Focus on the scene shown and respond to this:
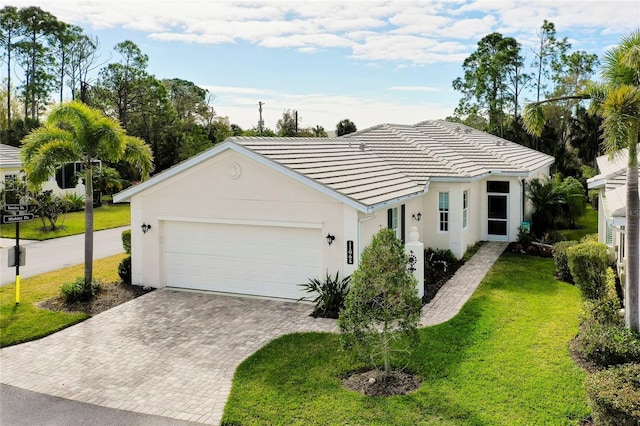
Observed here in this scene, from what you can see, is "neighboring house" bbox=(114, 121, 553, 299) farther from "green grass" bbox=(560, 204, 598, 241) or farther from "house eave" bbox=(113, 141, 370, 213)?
"green grass" bbox=(560, 204, 598, 241)

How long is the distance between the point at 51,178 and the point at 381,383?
102 ft

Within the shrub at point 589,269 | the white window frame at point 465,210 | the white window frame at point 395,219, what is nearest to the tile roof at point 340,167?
the white window frame at point 395,219

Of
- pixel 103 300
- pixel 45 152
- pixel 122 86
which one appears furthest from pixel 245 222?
pixel 122 86

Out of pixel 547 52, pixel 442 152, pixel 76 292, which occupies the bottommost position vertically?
pixel 76 292

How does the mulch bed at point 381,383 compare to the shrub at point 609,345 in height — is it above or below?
below

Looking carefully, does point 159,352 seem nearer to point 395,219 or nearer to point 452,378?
point 452,378

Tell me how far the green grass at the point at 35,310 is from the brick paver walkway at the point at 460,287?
840cm

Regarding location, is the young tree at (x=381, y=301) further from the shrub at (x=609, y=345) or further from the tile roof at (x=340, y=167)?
the tile roof at (x=340, y=167)

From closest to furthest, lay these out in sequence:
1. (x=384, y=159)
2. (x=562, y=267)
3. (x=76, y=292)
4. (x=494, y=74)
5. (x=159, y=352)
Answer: (x=159, y=352) < (x=76, y=292) < (x=562, y=267) < (x=384, y=159) < (x=494, y=74)

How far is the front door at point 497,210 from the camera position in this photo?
2192 cm

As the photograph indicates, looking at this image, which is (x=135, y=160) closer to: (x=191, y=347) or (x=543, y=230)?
(x=191, y=347)

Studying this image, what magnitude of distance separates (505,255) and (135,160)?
511 inches

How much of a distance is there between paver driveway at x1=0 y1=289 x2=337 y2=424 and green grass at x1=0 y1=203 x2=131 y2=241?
13.6 m

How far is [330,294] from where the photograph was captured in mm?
13242
